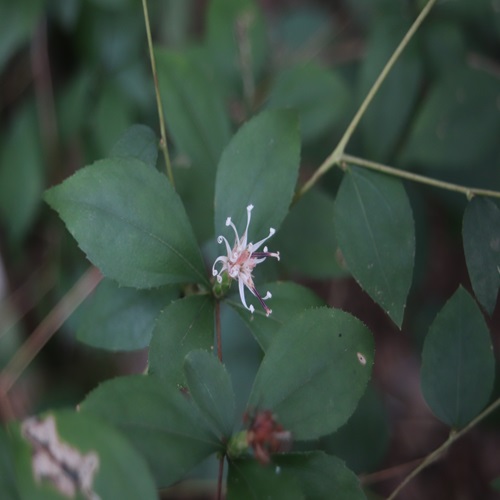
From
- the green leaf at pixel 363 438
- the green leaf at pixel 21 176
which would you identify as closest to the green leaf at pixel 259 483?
the green leaf at pixel 363 438

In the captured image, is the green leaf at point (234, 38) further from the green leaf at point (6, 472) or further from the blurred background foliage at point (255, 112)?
the green leaf at point (6, 472)

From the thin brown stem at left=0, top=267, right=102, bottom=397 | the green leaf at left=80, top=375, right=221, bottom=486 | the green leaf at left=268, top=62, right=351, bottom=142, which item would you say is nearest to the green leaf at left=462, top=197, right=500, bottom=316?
the green leaf at left=80, top=375, right=221, bottom=486

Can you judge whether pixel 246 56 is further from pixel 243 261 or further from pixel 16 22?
pixel 243 261

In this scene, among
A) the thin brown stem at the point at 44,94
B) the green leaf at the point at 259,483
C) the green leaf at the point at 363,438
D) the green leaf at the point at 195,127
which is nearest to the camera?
the green leaf at the point at 259,483

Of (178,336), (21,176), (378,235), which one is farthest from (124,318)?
(21,176)

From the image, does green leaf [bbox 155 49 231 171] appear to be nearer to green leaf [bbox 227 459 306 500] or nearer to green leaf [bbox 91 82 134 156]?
green leaf [bbox 91 82 134 156]

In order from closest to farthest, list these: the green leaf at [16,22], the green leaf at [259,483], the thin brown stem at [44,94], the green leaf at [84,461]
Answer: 1. the green leaf at [84,461]
2. the green leaf at [259,483]
3. the green leaf at [16,22]
4. the thin brown stem at [44,94]
